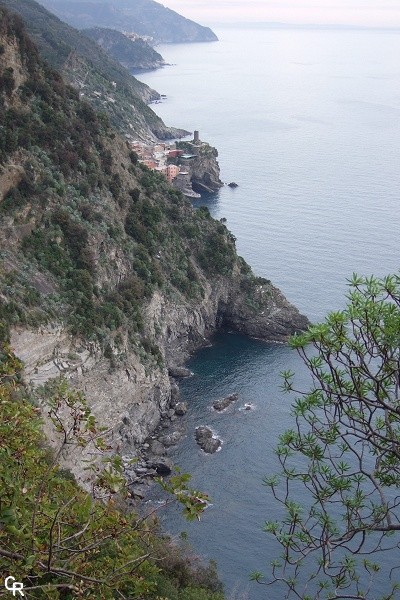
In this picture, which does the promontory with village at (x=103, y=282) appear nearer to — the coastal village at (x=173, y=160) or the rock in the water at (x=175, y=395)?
the rock in the water at (x=175, y=395)

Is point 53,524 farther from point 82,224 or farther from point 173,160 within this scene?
point 173,160

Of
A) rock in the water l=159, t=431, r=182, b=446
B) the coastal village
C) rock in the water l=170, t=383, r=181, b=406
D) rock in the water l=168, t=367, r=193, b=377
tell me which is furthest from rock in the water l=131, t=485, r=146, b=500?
the coastal village

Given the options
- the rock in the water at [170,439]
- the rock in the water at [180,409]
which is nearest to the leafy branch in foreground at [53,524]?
the rock in the water at [170,439]

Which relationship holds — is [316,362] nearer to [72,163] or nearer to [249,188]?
[72,163]

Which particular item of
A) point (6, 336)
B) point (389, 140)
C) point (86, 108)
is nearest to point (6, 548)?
point (6, 336)

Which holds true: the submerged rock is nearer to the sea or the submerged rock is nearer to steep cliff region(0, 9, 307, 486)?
the sea

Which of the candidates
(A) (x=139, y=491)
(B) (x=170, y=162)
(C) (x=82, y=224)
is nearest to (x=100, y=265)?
(C) (x=82, y=224)
